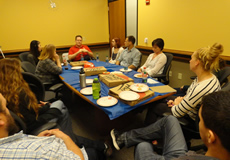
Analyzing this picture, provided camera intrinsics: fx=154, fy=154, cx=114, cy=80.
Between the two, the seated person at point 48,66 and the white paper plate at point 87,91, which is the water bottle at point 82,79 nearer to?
the white paper plate at point 87,91

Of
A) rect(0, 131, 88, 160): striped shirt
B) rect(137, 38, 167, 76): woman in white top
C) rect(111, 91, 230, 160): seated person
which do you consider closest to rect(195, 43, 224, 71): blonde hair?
rect(111, 91, 230, 160): seated person

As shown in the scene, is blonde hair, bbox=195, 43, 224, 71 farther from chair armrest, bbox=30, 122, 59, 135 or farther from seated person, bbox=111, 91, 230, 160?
chair armrest, bbox=30, 122, 59, 135

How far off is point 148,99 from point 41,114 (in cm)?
108

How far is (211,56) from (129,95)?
83cm

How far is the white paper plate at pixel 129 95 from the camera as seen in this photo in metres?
1.47

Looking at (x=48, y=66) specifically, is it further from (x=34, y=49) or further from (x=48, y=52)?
(x=34, y=49)

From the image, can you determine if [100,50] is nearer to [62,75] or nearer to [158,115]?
[62,75]

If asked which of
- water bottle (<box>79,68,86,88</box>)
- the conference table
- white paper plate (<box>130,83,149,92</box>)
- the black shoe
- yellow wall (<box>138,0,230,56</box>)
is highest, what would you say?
yellow wall (<box>138,0,230,56</box>)

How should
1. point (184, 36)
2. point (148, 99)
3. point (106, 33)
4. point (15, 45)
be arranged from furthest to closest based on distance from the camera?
point (106, 33), point (15, 45), point (184, 36), point (148, 99)

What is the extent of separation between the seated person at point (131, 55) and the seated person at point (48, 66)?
1.46m

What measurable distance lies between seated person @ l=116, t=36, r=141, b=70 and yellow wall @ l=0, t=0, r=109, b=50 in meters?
2.14

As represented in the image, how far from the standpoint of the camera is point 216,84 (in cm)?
142

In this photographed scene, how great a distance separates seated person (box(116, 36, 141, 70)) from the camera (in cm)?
319

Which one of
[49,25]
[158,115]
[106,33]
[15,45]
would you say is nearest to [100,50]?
[106,33]
